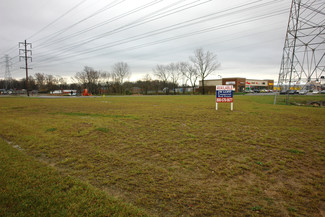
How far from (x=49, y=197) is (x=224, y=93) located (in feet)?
47.3

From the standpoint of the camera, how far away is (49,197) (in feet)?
9.62

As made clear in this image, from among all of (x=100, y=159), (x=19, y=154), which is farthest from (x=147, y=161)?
(x=19, y=154)

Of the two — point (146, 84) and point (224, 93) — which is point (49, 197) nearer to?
point (224, 93)

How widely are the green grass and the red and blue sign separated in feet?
44.4

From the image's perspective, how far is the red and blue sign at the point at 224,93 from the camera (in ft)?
48.8

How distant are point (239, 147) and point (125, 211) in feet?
14.3

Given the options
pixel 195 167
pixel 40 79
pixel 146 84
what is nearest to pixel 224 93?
pixel 195 167

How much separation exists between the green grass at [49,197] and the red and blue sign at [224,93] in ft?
44.4

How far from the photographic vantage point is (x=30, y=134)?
23.8 feet

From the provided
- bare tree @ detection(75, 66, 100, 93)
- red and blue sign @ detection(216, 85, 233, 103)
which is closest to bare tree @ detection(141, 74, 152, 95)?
bare tree @ detection(75, 66, 100, 93)

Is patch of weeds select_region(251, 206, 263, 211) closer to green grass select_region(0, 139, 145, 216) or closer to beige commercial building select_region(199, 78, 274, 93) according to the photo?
green grass select_region(0, 139, 145, 216)

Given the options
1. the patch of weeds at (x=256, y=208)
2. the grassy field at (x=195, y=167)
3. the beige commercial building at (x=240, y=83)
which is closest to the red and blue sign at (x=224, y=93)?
the grassy field at (x=195, y=167)

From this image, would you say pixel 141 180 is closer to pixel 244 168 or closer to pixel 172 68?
pixel 244 168

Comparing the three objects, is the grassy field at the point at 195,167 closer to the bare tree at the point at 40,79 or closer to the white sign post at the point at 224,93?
the white sign post at the point at 224,93
